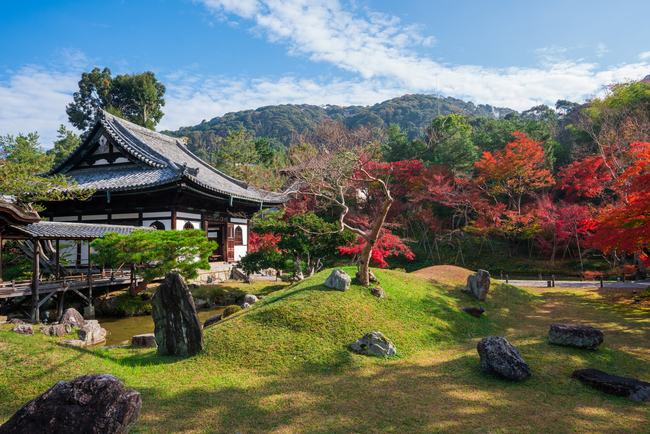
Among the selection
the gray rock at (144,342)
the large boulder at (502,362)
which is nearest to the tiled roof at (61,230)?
the gray rock at (144,342)

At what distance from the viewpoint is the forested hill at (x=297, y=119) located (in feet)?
268

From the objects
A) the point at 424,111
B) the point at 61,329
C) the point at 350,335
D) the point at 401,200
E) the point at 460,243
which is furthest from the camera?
the point at 424,111

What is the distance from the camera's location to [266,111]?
97625 mm

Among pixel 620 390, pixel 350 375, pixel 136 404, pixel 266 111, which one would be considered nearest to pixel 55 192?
pixel 136 404

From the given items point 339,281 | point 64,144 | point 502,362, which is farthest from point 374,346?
point 64,144

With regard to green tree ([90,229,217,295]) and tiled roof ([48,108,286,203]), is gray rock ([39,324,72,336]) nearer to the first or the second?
green tree ([90,229,217,295])

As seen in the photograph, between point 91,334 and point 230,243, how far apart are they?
37.6ft

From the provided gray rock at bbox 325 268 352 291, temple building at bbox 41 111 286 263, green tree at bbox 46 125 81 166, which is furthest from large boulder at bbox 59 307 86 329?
green tree at bbox 46 125 81 166

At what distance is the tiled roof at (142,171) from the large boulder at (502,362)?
44.1 ft

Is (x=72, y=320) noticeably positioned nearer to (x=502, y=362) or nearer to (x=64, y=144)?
(x=502, y=362)

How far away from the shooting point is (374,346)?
23.1 feet

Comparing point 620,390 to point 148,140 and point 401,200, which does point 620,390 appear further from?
point 401,200

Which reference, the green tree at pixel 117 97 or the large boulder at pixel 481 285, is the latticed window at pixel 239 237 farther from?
the green tree at pixel 117 97

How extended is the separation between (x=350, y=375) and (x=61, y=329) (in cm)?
863
